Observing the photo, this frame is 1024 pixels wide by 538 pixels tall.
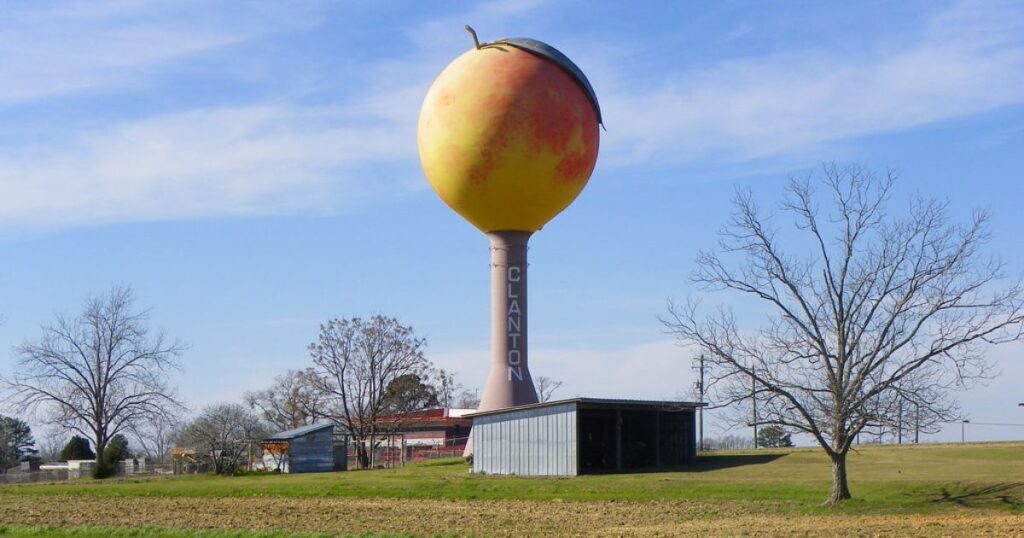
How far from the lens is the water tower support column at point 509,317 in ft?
141

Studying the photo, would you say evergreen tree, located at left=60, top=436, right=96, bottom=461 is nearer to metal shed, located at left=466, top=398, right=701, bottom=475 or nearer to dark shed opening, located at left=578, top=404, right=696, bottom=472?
metal shed, located at left=466, top=398, right=701, bottom=475

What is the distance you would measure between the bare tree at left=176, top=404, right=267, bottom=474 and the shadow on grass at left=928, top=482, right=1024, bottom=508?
1230 inches

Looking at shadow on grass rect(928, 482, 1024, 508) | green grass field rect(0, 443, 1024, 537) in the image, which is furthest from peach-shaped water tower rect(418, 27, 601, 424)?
shadow on grass rect(928, 482, 1024, 508)

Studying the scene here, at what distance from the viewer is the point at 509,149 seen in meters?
38.8

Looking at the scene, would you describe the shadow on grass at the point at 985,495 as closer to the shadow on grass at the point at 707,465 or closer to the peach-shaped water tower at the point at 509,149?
the shadow on grass at the point at 707,465

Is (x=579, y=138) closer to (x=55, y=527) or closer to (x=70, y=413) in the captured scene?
(x=55, y=527)

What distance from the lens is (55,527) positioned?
21828 millimetres

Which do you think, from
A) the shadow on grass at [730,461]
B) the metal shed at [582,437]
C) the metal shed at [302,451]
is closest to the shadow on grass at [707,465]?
the shadow on grass at [730,461]

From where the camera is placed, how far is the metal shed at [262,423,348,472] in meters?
49.7

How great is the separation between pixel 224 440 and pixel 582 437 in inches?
663

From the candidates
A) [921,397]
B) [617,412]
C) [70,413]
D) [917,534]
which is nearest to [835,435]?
[921,397]

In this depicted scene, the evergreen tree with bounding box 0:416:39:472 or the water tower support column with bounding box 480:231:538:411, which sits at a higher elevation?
the water tower support column with bounding box 480:231:538:411

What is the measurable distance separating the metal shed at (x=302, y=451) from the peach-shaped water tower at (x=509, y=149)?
433 inches

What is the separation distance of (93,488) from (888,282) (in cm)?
2685
